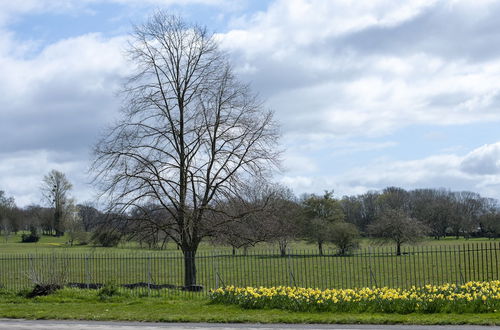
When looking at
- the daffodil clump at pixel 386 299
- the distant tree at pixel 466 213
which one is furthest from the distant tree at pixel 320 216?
the distant tree at pixel 466 213

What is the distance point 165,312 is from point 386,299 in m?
5.94

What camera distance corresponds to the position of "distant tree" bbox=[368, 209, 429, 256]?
6072cm

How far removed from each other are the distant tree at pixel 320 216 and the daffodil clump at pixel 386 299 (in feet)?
143

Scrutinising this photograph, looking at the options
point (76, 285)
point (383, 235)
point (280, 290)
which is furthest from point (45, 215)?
point (280, 290)

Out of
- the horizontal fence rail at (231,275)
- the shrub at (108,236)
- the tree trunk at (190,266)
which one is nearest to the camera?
the horizontal fence rail at (231,275)

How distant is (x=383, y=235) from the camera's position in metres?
62.4

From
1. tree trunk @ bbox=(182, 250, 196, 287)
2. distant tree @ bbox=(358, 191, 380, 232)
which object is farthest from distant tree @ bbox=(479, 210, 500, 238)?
tree trunk @ bbox=(182, 250, 196, 287)

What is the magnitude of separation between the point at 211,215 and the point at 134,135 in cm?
445

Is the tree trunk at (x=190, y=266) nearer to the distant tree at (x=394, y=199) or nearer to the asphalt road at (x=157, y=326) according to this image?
the asphalt road at (x=157, y=326)

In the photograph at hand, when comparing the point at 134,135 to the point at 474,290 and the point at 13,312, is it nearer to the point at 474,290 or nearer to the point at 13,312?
the point at 13,312

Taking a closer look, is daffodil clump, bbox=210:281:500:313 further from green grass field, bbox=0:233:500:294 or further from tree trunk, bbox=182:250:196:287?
tree trunk, bbox=182:250:196:287

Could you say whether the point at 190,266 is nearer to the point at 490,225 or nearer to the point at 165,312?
the point at 165,312

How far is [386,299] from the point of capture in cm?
1459

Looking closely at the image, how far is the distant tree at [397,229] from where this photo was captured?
199 feet
